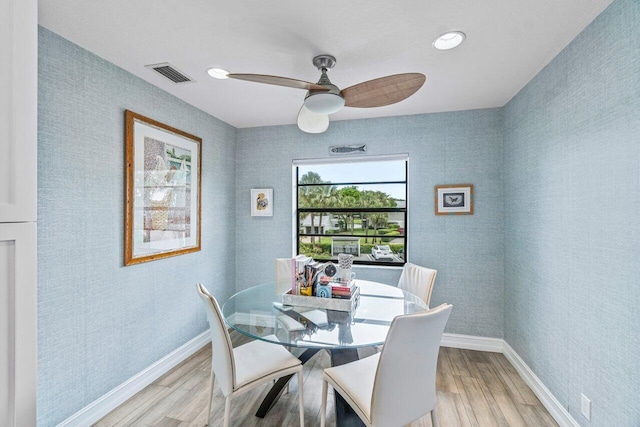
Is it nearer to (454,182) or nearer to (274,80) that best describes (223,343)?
(274,80)

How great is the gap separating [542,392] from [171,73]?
3.64 metres

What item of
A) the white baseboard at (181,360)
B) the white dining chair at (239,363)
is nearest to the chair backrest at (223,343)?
the white dining chair at (239,363)

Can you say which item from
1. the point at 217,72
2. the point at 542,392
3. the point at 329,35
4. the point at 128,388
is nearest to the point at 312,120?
the point at 329,35

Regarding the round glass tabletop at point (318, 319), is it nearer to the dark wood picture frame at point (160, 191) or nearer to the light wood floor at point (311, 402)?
the light wood floor at point (311, 402)

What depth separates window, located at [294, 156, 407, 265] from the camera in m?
3.47

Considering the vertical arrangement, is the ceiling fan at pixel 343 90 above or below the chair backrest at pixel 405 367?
above

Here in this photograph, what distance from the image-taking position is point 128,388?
7.52 feet

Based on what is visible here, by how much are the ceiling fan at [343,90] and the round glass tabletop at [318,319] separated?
1315 millimetres

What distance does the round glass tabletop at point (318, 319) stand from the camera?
1653 mm

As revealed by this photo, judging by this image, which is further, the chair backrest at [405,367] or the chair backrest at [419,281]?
the chair backrest at [419,281]

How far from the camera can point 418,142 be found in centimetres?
326

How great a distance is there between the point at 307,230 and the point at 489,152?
216 cm

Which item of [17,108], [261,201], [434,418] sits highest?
[17,108]

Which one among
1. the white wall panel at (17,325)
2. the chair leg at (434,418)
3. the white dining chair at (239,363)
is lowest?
the chair leg at (434,418)
